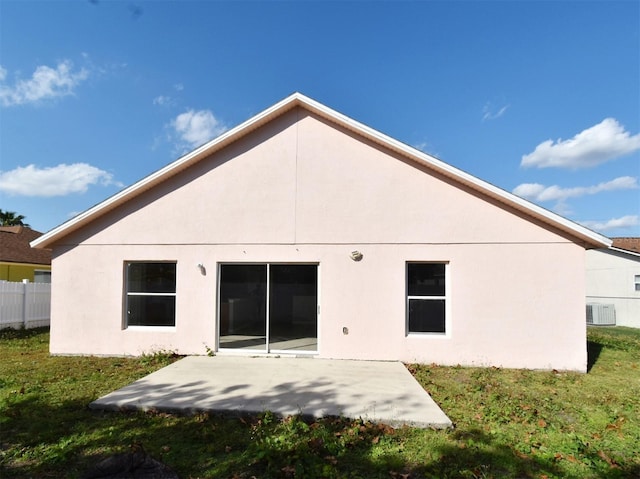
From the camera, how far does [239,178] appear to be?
928cm

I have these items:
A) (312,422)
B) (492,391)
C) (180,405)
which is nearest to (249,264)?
(180,405)

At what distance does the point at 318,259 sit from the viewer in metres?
8.96

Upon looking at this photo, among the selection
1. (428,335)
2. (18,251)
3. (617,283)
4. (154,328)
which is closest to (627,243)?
(617,283)

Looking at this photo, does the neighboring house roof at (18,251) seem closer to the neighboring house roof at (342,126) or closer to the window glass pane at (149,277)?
the neighboring house roof at (342,126)

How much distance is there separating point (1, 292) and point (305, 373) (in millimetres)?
11881

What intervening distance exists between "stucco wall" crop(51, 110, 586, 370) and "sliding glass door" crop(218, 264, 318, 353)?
1.28 ft

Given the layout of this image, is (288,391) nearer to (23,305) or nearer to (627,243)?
(23,305)

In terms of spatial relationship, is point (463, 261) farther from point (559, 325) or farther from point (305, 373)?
point (305, 373)

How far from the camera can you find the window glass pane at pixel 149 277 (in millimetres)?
9531

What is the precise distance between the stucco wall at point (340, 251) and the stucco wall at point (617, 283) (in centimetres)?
1705

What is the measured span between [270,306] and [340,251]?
2.31m

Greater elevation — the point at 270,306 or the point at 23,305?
the point at 270,306

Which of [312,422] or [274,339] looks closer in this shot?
[312,422]

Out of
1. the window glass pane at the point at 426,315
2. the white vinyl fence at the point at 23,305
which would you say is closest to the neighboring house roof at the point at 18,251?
the white vinyl fence at the point at 23,305
